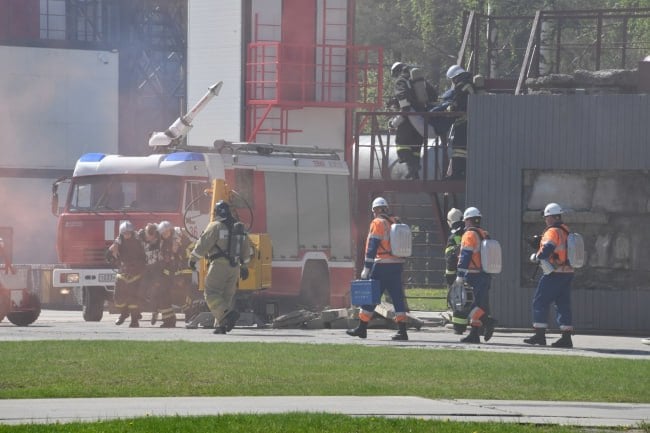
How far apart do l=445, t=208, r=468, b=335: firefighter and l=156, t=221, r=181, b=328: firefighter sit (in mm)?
4445

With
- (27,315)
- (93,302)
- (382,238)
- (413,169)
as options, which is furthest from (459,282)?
(93,302)

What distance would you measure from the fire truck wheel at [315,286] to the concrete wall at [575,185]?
3.87m

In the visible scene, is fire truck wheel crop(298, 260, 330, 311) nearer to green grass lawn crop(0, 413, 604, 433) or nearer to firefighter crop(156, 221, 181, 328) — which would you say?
firefighter crop(156, 221, 181, 328)

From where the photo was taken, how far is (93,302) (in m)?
27.6

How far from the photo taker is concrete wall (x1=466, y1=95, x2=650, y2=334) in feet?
80.2

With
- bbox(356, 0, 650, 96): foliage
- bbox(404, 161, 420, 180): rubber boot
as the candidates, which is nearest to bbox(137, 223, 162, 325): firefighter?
bbox(404, 161, 420, 180): rubber boot

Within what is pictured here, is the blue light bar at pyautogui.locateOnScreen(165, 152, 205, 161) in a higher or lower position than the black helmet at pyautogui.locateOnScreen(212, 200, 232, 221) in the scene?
higher

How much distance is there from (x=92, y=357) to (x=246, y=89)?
16.6 meters

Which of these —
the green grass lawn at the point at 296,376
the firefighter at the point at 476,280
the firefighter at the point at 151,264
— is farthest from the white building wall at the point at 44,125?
the green grass lawn at the point at 296,376

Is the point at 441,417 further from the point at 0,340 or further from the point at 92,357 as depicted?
the point at 0,340

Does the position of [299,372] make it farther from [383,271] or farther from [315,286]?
[315,286]

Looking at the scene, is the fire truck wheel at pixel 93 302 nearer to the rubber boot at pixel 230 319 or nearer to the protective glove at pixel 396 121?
the rubber boot at pixel 230 319

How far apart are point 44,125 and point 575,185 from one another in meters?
21.0

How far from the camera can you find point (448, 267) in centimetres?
2427
